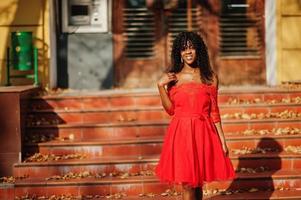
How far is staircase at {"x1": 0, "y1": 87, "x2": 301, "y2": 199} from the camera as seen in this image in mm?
6203

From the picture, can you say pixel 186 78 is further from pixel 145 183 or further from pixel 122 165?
pixel 122 165

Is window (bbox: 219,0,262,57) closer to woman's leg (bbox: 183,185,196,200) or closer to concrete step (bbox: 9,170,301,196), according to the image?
concrete step (bbox: 9,170,301,196)

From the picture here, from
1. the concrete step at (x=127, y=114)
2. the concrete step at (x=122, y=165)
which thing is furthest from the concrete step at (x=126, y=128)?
the concrete step at (x=122, y=165)

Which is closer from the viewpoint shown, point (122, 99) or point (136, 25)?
point (122, 99)

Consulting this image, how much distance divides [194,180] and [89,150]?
9.12 ft

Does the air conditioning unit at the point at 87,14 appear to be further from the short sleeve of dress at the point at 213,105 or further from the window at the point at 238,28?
the short sleeve of dress at the point at 213,105

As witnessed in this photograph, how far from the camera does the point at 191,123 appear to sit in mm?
4559

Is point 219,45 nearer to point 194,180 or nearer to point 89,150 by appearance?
point 89,150

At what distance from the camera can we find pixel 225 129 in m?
7.36

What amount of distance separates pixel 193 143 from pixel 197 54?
828 mm

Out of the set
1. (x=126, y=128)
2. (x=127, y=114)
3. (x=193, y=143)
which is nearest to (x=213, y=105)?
(x=193, y=143)

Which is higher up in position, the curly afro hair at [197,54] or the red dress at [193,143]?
the curly afro hair at [197,54]

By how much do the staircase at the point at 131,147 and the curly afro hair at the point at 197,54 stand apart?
193 centimetres

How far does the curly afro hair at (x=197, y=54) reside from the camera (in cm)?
463
